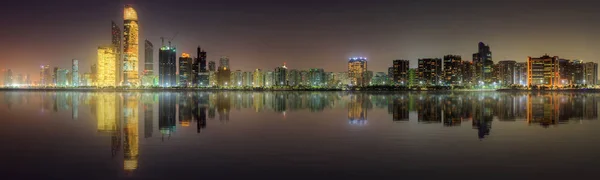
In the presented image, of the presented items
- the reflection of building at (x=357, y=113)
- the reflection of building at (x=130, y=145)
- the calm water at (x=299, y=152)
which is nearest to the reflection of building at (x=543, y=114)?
the calm water at (x=299, y=152)

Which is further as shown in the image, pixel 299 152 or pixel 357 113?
pixel 357 113

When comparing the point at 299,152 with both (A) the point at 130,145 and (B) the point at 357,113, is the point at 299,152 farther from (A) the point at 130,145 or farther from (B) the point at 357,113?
(B) the point at 357,113

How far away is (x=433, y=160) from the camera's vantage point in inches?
651

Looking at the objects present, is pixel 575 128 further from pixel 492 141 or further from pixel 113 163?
pixel 113 163

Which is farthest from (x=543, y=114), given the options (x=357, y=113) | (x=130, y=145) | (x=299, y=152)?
(x=130, y=145)

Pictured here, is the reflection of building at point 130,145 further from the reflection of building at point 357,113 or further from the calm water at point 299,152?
the reflection of building at point 357,113

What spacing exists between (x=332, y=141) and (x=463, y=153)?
5979 mm

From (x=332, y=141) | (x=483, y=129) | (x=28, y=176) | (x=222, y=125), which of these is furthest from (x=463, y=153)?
(x=222, y=125)

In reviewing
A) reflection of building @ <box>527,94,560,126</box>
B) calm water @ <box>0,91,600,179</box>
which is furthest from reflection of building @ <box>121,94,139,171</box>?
reflection of building @ <box>527,94,560,126</box>

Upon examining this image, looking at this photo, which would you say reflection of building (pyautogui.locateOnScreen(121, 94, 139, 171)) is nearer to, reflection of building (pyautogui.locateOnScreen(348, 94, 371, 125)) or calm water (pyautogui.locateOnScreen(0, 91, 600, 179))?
calm water (pyautogui.locateOnScreen(0, 91, 600, 179))

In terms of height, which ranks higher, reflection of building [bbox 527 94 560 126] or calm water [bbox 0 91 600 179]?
reflection of building [bbox 527 94 560 126]

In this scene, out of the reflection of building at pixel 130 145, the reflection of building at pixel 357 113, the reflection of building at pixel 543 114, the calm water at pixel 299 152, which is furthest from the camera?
the reflection of building at pixel 357 113

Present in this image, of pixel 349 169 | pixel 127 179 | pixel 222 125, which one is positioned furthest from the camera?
pixel 222 125

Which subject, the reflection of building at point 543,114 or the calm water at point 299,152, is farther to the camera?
the reflection of building at point 543,114
